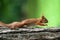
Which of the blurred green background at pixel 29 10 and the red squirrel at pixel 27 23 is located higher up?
the blurred green background at pixel 29 10

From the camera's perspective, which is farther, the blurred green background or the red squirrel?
the blurred green background

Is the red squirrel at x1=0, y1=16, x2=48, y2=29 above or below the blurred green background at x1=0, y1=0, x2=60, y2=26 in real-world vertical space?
below

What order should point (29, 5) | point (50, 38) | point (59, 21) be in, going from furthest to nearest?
point (29, 5) < point (59, 21) < point (50, 38)

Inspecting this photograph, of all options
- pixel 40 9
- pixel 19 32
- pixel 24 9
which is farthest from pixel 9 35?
pixel 24 9

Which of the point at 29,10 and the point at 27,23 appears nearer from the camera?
the point at 27,23

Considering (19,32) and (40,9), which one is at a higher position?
(40,9)

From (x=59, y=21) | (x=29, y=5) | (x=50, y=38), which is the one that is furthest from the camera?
(x=29, y=5)

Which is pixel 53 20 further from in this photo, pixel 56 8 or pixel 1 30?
pixel 1 30

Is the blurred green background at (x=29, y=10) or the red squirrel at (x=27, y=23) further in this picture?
the blurred green background at (x=29, y=10)
